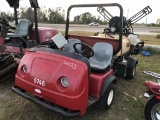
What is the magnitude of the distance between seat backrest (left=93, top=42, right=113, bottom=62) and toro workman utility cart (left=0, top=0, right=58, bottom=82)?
5.44 feet

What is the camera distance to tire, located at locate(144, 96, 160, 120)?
2.64 metres

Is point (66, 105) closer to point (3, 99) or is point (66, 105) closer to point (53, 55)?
point (53, 55)

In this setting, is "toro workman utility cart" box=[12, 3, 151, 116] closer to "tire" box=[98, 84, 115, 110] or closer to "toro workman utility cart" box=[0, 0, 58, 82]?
"tire" box=[98, 84, 115, 110]

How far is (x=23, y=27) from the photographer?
580 cm

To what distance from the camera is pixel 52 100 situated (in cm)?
245

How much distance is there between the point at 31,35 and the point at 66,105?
3.89 metres

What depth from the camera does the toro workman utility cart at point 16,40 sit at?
153 inches

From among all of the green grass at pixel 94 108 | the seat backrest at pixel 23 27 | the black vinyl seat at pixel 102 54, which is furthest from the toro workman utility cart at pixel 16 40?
the black vinyl seat at pixel 102 54

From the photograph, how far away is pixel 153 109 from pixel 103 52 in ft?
4.35

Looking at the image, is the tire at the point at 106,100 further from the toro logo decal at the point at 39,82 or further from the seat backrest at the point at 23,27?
the seat backrest at the point at 23,27

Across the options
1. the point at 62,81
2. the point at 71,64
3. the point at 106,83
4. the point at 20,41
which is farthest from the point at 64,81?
the point at 20,41

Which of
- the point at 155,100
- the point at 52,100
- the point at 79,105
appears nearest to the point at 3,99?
the point at 52,100

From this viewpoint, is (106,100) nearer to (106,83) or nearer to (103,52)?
(106,83)

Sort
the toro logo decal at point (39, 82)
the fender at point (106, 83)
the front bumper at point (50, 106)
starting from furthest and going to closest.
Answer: the fender at point (106, 83), the toro logo decal at point (39, 82), the front bumper at point (50, 106)
